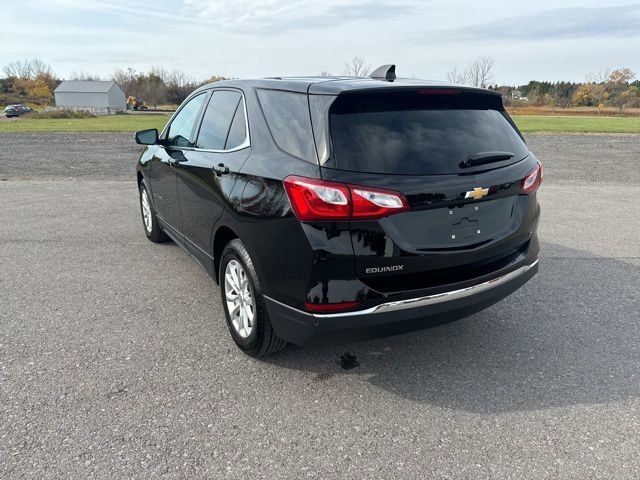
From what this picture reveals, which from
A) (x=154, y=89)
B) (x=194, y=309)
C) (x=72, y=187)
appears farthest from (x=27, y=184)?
(x=154, y=89)

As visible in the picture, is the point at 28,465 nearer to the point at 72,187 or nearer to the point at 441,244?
the point at 441,244

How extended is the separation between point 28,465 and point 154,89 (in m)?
111

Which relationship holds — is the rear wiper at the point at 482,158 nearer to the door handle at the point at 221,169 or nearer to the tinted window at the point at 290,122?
the tinted window at the point at 290,122

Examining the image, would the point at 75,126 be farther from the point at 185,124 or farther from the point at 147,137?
the point at 185,124

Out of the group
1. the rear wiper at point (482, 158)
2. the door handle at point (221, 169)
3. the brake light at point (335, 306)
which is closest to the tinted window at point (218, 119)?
the door handle at point (221, 169)

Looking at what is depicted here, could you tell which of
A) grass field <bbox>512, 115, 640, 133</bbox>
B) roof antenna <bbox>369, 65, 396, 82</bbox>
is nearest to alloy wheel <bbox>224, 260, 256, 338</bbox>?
roof antenna <bbox>369, 65, 396, 82</bbox>

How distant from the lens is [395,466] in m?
2.32

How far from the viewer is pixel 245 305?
324 centimetres

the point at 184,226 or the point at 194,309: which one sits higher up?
the point at 184,226

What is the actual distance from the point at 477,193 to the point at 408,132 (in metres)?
0.51

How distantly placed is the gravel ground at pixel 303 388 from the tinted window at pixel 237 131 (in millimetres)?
1395

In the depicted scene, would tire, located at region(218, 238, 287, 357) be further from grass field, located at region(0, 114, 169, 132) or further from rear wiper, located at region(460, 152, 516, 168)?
grass field, located at region(0, 114, 169, 132)

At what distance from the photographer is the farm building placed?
302 feet

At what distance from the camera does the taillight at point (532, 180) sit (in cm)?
310
